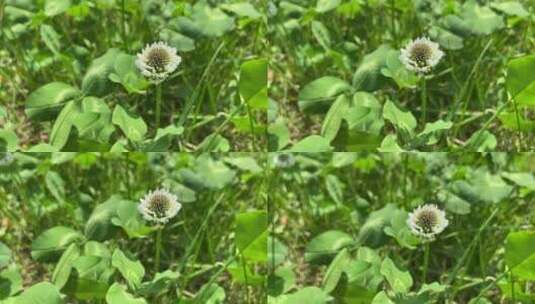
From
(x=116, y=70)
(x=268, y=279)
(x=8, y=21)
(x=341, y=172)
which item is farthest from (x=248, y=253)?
(x=8, y=21)

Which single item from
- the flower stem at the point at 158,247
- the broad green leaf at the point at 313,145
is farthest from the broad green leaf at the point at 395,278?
the flower stem at the point at 158,247

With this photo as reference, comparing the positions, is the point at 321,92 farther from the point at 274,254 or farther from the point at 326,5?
the point at 274,254

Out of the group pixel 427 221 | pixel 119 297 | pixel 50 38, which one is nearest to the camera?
pixel 119 297

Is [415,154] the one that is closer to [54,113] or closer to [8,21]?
[54,113]

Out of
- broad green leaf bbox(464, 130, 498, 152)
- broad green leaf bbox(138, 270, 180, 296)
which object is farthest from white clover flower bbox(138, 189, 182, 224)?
broad green leaf bbox(464, 130, 498, 152)

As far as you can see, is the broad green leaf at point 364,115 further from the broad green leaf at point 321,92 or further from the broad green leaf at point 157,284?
the broad green leaf at point 157,284

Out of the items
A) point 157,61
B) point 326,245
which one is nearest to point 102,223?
point 157,61
